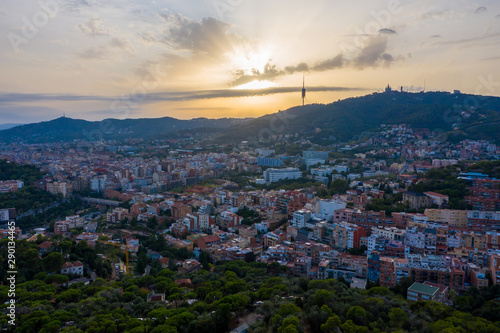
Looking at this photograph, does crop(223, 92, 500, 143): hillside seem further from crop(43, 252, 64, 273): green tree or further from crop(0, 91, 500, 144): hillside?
crop(43, 252, 64, 273): green tree

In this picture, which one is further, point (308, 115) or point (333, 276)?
point (308, 115)

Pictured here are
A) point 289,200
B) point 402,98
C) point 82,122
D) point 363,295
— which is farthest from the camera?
point 82,122

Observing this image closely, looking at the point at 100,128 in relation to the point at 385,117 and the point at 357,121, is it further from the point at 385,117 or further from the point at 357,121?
the point at 385,117

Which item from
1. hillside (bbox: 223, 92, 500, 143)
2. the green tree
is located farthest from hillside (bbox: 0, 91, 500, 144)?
the green tree

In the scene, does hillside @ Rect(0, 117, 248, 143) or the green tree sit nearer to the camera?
the green tree

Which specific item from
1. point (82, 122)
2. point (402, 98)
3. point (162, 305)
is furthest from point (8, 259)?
A: point (82, 122)

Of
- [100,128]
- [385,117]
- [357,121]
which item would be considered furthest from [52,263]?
[100,128]

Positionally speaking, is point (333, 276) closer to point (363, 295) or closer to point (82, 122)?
point (363, 295)

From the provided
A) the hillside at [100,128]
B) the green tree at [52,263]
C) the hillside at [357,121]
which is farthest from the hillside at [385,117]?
the green tree at [52,263]
